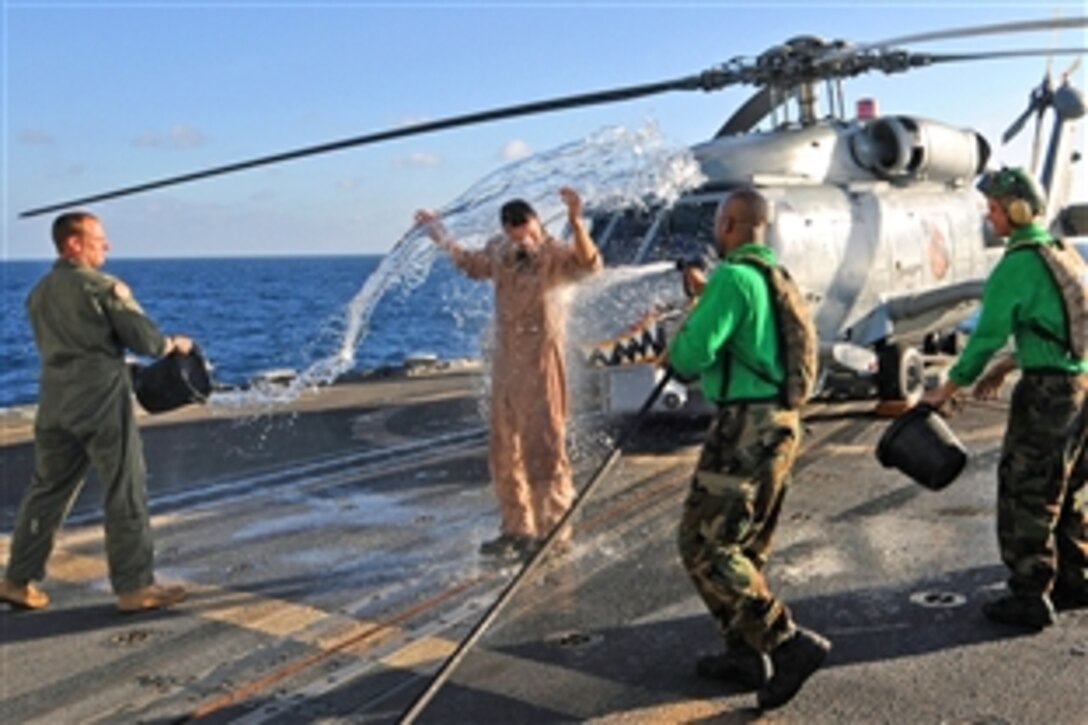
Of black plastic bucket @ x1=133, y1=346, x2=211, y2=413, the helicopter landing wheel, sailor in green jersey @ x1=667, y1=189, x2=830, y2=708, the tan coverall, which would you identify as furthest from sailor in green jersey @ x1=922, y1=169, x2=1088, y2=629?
the helicopter landing wheel

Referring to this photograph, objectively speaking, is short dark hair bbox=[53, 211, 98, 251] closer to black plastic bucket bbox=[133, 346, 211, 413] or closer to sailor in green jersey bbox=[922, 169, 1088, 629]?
black plastic bucket bbox=[133, 346, 211, 413]

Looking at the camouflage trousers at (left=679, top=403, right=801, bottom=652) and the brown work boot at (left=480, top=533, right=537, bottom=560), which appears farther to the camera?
the brown work boot at (left=480, top=533, right=537, bottom=560)

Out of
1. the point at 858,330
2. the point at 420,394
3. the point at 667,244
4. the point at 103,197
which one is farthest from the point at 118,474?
the point at 420,394

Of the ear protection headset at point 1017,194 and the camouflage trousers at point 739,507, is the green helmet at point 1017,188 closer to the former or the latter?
the ear protection headset at point 1017,194

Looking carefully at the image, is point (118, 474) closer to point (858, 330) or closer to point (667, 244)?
point (667, 244)

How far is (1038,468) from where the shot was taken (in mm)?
4590

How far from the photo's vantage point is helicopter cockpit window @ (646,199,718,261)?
9148mm

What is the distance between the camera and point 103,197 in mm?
6453

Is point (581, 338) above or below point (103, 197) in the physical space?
below

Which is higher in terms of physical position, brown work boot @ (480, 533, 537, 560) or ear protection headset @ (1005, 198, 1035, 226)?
ear protection headset @ (1005, 198, 1035, 226)

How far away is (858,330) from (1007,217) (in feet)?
17.4

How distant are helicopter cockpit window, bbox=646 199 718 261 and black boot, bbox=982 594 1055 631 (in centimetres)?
485

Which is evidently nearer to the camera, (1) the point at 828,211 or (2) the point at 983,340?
(2) the point at 983,340

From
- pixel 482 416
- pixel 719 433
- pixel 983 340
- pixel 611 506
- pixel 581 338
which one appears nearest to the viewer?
pixel 719 433
